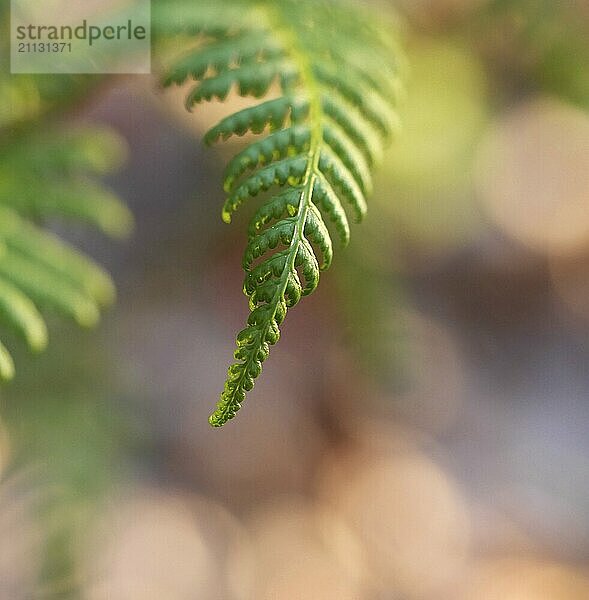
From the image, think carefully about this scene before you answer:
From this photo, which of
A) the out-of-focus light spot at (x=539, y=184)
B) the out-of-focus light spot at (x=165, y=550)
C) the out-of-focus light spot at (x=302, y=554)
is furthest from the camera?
the out-of-focus light spot at (x=539, y=184)

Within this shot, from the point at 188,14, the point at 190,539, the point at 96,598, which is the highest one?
the point at 188,14

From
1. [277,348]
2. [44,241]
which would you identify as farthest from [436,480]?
[44,241]

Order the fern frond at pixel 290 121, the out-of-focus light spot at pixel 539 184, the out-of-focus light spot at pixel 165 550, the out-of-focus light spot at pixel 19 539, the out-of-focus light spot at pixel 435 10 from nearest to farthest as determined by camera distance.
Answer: the fern frond at pixel 290 121
the out-of-focus light spot at pixel 19 539
the out-of-focus light spot at pixel 165 550
the out-of-focus light spot at pixel 435 10
the out-of-focus light spot at pixel 539 184

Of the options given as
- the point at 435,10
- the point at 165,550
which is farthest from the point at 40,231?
the point at 435,10

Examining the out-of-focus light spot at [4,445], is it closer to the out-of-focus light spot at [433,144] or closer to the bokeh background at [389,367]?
the bokeh background at [389,367]

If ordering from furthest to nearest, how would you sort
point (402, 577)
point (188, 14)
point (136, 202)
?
point (136, 202) < point (402, 577) < point (188, 14)

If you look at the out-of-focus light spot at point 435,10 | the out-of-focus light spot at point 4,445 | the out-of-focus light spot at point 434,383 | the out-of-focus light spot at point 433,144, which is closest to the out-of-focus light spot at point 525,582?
the out-of-focus light spot at point 434,383

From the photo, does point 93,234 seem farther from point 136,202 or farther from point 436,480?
point 436,480
